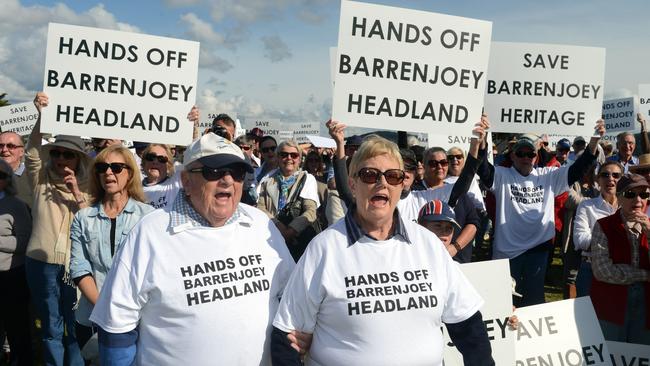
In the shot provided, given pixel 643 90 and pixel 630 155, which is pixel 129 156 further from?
pixel 643 90

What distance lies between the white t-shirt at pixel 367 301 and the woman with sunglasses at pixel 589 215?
3.44m

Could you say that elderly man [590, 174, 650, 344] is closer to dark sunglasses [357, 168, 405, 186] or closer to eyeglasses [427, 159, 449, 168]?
eyeglasses [427, 159, 449, 168]

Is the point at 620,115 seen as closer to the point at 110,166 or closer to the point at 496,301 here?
the point at 496,301

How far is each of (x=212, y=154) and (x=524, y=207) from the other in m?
4.27

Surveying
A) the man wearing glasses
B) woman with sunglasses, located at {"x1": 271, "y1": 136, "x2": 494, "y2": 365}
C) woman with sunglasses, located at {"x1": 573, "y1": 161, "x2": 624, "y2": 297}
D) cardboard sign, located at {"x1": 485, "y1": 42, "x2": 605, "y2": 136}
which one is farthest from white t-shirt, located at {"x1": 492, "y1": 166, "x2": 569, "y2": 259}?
woman with sunglasses, located at {"x1": 271, "y1": 136, "x2": 494, "y2": 365}

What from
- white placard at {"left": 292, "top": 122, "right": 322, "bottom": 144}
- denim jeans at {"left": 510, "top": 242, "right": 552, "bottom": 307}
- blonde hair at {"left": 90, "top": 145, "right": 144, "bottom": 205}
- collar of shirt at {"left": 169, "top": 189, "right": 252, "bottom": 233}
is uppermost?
white placard at {"left": 292, "top": 122, "right": 322, "bottom": 144}

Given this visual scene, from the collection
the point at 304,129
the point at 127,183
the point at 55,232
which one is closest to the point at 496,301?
the point at 127,183

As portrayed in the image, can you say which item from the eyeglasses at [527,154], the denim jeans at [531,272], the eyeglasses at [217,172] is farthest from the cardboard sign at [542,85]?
the eyeglasses at [217,172]

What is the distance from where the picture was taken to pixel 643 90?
10914 mm

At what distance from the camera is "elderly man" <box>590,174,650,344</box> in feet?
14.6

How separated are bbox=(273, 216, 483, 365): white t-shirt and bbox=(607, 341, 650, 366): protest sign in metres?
2.56

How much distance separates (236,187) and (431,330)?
3.49ft

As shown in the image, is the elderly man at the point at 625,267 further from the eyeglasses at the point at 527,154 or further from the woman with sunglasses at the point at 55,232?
the woman with sunglasses at the point at 55,232

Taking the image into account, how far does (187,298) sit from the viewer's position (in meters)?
2.44
